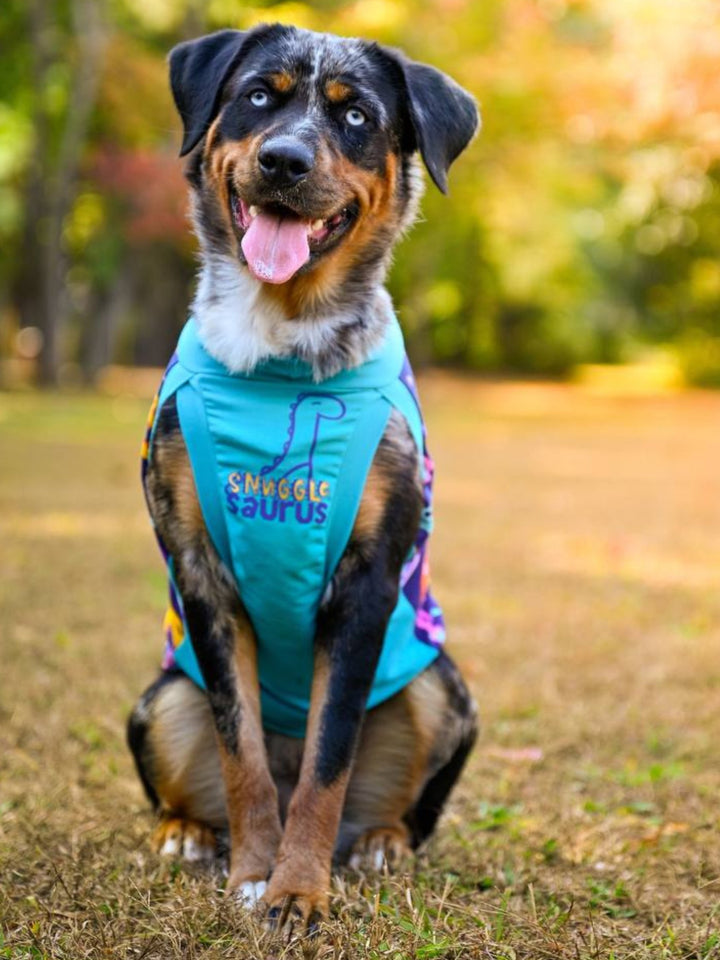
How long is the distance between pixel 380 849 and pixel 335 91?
85.2 inches

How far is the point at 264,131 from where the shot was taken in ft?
10.9

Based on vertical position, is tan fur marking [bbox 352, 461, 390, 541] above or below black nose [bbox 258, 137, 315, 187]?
below

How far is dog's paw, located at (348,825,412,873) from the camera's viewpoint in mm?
3400

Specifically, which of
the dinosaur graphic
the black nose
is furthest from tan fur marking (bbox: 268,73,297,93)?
the dinosaur graphic

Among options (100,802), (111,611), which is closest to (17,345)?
(111,611)

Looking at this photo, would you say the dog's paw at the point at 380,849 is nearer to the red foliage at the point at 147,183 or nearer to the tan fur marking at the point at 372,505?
the tan fur marking at the point at 372,505

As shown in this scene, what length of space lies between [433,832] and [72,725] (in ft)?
5.04

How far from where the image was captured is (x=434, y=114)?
140 inches

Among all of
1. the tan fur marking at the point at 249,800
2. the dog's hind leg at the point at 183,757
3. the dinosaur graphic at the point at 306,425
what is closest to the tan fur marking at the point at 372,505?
the dinosaur graphic at the point at 306,425

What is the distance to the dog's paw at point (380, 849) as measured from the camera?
3400 mm

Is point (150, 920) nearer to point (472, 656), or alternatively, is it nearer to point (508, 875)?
point (508, 875)

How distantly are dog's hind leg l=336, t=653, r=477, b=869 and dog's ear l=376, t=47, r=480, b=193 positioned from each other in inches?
58.5

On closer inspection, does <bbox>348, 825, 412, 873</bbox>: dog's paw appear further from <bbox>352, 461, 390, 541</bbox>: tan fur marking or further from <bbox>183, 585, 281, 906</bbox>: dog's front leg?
<bbox>352, 461, 390, 541</bbox>: tan fur marking

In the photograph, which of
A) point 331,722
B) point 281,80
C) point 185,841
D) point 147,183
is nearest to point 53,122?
point 147,183
